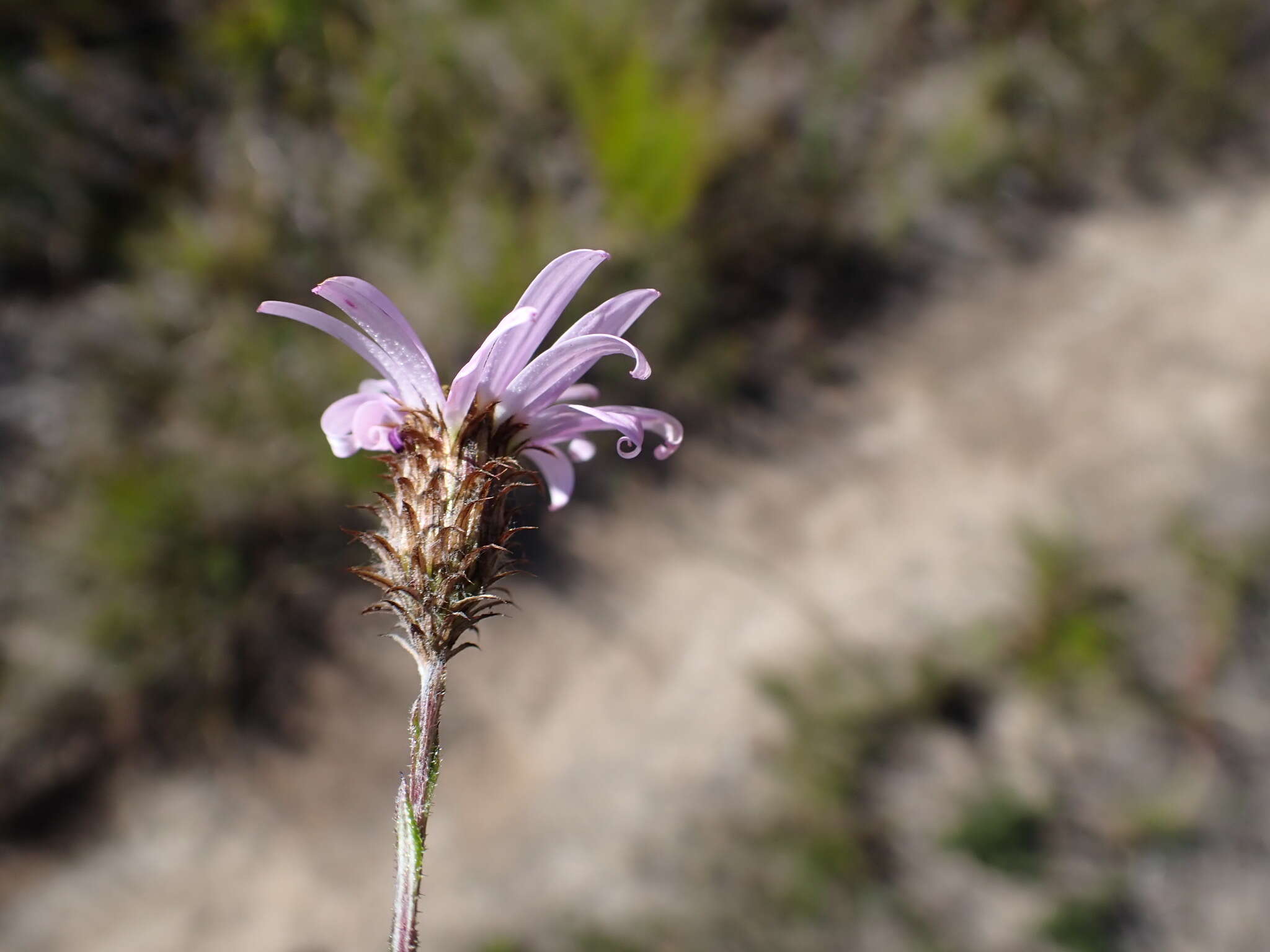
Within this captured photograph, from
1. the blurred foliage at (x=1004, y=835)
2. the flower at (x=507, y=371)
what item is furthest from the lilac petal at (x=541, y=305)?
the blurred foliage at (x=1004, y=835)

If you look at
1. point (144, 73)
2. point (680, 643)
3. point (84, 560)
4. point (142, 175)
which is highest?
point (144, 73)

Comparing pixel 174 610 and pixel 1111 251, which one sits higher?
pixel 1111 251

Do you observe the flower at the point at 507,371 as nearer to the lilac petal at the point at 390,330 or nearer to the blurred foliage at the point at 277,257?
the lilac petal at the point at 390,330

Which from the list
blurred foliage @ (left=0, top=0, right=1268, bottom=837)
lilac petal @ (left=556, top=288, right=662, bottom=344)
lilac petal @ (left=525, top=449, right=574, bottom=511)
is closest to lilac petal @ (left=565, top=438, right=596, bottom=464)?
lilac petal @ (left=525, top=449, right=574, bottom=511)

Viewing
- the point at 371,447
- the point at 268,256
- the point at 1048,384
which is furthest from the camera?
the point at 1048,384

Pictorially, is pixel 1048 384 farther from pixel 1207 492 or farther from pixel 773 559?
pixel 773 559

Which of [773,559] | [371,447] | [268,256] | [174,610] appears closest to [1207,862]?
[773,559]
